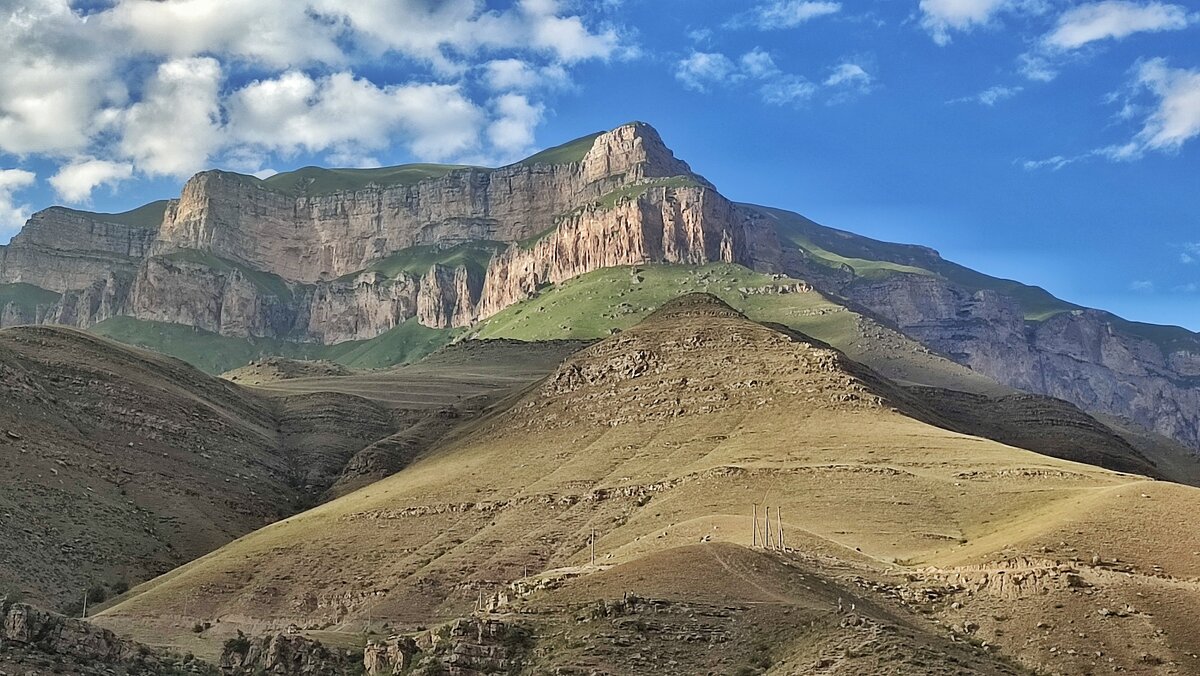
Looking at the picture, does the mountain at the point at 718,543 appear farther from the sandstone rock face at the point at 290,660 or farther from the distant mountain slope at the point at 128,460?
the distant mountain slope at the point at 128,460

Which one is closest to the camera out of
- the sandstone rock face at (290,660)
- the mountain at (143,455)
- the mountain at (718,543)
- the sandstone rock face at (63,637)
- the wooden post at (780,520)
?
the sandstone rock face at (63,637)

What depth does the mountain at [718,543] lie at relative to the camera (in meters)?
49.8

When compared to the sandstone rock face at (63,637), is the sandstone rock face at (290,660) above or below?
below

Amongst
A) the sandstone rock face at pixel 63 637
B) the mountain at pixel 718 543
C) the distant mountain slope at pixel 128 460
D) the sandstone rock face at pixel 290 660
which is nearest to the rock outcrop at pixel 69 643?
the sandstone rock face at pixel 63 637

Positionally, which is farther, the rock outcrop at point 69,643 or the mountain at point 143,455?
the mountain at point 143,455

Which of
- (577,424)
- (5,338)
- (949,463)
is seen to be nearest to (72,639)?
(949,463)

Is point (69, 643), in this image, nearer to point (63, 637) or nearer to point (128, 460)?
point (63, 637)

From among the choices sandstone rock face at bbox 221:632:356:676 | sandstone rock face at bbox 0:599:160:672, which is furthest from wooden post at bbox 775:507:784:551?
sandstone rock face at bbox 0:599:160:672

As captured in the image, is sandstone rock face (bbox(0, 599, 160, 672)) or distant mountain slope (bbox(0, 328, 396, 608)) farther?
distant mountain slope (bbox(0, 328, 396, 608))

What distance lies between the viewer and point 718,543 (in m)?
61.3

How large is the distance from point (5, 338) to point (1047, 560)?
12349 cm

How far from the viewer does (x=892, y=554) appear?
7031 cm

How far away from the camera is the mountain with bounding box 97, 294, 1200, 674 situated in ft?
163

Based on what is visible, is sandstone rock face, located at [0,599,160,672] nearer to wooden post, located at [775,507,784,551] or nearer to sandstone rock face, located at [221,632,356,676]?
sandstone rock face, located at [221,632,356,676]
